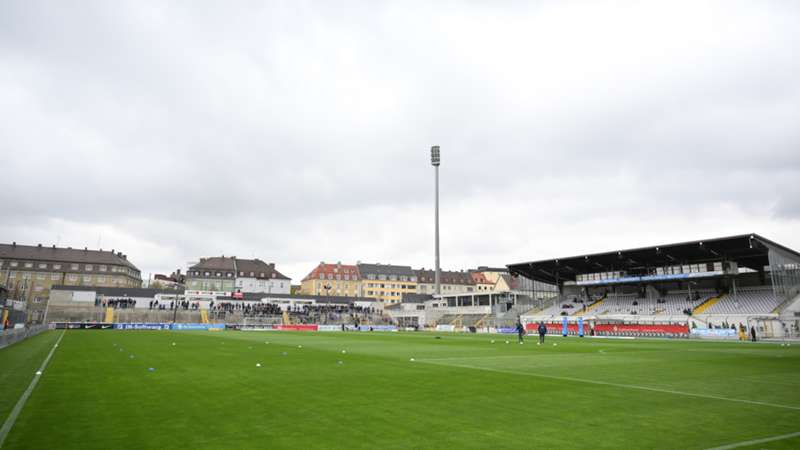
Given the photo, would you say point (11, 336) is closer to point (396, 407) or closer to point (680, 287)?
point (396, 407)

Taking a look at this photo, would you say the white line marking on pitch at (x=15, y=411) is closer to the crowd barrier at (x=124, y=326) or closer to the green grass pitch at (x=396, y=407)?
the green grass pitch at (x=396, y=407)

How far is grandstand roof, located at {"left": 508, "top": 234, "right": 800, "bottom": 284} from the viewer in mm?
57688

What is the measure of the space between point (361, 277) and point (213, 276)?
42547mm

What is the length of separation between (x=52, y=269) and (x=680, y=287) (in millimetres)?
130309

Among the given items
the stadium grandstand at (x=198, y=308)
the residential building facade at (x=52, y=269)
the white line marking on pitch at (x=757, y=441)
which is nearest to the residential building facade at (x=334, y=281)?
the stadium grandstand at (x=198, y=308)

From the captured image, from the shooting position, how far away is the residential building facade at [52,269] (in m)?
112

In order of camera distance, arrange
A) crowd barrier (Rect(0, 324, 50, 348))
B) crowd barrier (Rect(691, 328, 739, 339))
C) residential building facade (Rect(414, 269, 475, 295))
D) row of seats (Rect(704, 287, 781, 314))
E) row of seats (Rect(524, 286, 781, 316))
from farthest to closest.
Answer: residential building facade (Rect(414, 269, 475, 295))
row of seats (Rect(524, 286, 781, 316))
row of seats (Rect(704, 287, 781, 314))
crowd barrier (Rect(691, 328, 739, 339))
crowd barrier (Rect(0, 324, 50, 348))

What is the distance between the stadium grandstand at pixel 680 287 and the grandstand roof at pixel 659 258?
0.10 metres

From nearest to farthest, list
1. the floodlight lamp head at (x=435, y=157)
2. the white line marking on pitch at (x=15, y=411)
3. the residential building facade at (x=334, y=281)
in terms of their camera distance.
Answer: the white line marking on pitch at (x=15, y=411) → the floodlight lamp head at (x=435, y=157) → the residential building facade at (x=334, y=281)

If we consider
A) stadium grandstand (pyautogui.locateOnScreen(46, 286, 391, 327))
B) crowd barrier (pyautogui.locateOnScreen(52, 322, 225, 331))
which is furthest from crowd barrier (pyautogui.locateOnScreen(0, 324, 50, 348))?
stadium grandstand (pyautogui.locateOnScreen(46, 286, 391, 327))

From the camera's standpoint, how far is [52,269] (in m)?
117

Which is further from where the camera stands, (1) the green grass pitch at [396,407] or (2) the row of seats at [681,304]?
(2) the row of seats at [681,304]

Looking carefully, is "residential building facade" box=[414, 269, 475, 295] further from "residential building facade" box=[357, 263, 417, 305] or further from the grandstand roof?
the grandstand roof

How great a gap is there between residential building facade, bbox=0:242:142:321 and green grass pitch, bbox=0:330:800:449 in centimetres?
11720
